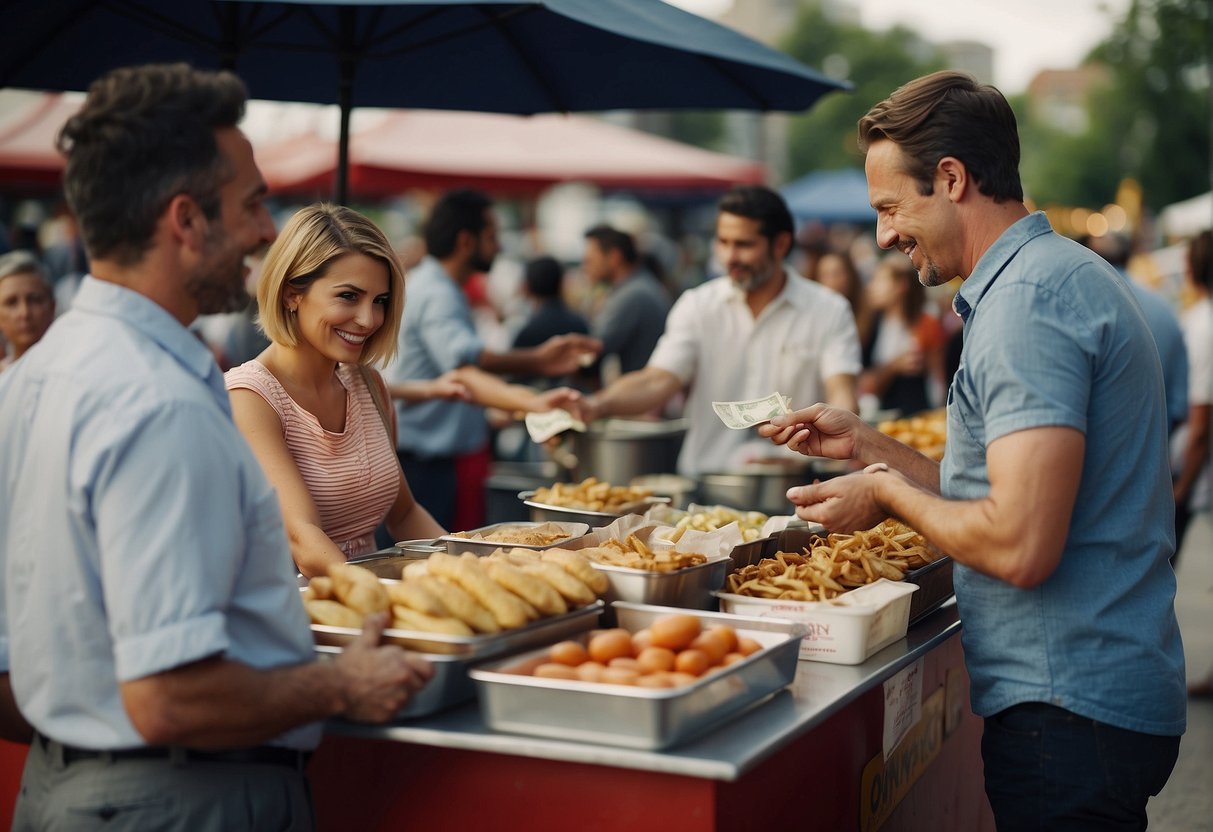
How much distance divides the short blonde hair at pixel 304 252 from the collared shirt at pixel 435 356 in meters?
2.64

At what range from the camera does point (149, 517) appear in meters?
1.87

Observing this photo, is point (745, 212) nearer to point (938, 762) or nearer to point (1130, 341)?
point (938, 762)

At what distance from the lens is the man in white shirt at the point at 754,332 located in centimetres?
568

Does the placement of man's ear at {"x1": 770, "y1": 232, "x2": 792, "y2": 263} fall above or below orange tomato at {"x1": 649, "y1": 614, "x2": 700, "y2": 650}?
above

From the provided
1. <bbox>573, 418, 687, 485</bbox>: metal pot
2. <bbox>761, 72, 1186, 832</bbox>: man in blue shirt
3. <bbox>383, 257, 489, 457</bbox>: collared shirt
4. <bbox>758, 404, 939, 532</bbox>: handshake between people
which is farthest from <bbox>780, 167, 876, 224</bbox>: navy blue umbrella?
<bbox>761, 72, 1186, 832</bbox>: man in blue shirt

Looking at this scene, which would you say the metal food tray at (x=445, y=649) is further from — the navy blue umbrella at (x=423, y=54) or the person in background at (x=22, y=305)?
the person in background at (x=22, y=305)

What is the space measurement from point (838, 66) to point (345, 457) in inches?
3226

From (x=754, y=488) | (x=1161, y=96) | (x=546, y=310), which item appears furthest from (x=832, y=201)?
(x=1161, y=96)

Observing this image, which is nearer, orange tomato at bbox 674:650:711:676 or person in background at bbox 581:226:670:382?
orange tomato at bbox 674:650:711:676

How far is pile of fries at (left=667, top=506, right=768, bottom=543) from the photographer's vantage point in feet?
11.4

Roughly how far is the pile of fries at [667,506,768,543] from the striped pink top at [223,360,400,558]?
0.83m

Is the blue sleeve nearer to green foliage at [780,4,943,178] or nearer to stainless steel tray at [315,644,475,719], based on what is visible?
stainless steel tray at [315,644,475,719]

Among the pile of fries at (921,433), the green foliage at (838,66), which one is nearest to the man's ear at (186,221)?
the pile of fries at (921,433)

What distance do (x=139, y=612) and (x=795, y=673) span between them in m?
1.30
